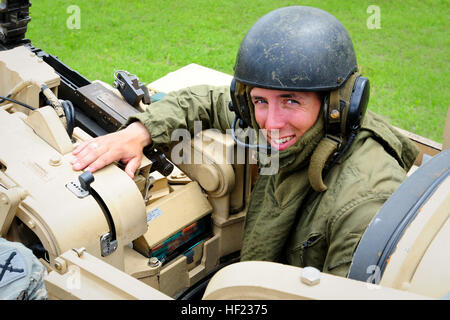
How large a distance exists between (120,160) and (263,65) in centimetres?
75

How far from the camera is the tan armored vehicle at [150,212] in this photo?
3.99 ft

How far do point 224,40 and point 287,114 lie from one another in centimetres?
541

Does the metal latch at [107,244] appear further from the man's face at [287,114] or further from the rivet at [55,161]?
the man's face at [287,114]

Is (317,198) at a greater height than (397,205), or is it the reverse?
(397,205)

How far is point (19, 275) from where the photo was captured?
1.30 meters

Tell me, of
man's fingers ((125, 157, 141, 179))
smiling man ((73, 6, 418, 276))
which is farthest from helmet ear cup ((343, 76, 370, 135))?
man's fingers ((125, 157, 141, 179))

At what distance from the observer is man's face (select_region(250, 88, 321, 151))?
1978mm

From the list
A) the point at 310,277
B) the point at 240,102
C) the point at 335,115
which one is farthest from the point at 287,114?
the point at 310,277

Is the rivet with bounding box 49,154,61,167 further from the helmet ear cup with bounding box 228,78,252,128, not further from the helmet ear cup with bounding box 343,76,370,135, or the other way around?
the helmet ear cup with bounding box 343,76,370,135

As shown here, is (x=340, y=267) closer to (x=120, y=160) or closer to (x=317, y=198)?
(x=317, y=198)

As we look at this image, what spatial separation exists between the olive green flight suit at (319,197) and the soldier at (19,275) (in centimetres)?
94
